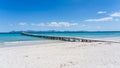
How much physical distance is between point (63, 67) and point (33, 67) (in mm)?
1197

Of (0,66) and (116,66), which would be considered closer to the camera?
(116,66)

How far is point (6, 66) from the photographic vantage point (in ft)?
20.5

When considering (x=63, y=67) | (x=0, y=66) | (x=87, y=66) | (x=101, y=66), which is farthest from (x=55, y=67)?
(x=0, y=66)

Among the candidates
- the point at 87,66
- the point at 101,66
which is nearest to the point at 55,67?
the point at 87,66

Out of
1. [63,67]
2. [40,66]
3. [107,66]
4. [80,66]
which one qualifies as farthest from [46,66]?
[107,66]

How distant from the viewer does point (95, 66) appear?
5922mm

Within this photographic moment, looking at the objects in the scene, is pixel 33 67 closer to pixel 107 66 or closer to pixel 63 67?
pixel 63 67

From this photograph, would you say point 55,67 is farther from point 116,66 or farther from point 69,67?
point 116,66

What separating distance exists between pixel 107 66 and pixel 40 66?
2639 mm

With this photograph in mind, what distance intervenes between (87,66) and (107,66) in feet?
2.49

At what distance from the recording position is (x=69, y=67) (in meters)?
5.77

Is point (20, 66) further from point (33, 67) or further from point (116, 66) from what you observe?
point (116, 66)

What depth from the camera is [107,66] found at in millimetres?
5828

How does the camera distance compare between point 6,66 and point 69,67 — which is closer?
point 69,67
